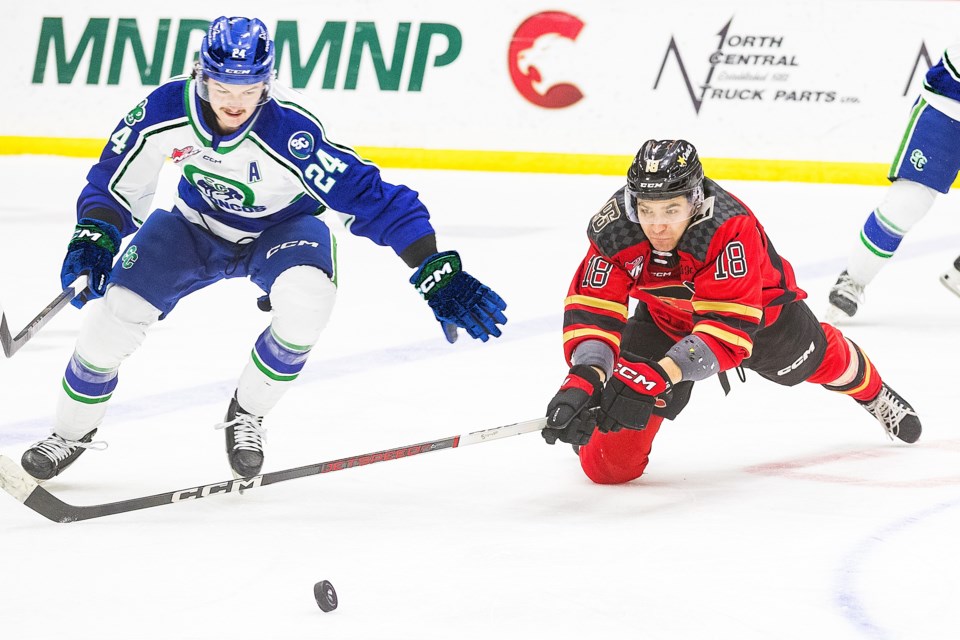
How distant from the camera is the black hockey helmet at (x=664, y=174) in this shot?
110 inches

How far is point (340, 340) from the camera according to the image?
4.62 meters

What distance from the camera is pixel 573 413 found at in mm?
2797

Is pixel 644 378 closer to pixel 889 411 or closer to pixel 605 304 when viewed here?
pixel 605 304

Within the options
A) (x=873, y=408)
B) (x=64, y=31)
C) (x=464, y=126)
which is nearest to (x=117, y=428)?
(x=873, y=408)

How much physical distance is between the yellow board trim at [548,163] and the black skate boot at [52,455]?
5.23 metres

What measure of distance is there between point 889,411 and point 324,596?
1.71 metres

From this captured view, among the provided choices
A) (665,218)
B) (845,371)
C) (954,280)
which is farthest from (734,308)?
(954,280)

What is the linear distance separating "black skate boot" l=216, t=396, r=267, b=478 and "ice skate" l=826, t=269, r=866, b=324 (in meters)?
2.38

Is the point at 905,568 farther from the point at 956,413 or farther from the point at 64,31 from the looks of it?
the point at 64,31

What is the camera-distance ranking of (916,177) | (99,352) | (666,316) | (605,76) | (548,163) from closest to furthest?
(99,352)
(666,316)
(916,177)
(605,76)
(548,163)

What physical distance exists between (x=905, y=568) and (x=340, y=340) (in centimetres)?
252

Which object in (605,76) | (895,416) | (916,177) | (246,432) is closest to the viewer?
(246,432)

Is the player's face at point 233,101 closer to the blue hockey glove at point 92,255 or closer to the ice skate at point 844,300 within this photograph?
the blue hockey glove at point 92,255

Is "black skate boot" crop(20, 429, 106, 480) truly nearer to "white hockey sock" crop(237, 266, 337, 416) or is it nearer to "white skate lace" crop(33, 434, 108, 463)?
"white skate lace" crop(33, 434, 108, 463)
